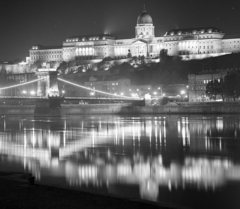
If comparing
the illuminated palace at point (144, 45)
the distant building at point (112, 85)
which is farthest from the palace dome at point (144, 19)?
the distant building at point (112, 85)

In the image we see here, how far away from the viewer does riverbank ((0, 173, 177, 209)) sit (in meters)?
10.5

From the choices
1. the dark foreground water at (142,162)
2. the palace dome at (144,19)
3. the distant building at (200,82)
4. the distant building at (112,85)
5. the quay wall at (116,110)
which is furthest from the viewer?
the palace dome at (144,19)

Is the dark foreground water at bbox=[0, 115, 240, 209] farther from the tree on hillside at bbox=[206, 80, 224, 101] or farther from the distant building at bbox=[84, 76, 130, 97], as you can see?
the distant building at bbox=[84, 76, 130, 97]

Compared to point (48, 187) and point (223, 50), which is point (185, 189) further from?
point (223, 50)

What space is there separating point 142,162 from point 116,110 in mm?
34413

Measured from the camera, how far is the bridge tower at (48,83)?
52.1 meters

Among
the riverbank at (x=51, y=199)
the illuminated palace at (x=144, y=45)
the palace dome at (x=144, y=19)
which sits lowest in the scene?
the riverbank at (x=51, y=199)

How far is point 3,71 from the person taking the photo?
108875 millimetres

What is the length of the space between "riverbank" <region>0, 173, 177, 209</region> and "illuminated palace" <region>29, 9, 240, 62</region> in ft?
252

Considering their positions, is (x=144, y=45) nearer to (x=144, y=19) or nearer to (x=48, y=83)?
(x=144, y=19)


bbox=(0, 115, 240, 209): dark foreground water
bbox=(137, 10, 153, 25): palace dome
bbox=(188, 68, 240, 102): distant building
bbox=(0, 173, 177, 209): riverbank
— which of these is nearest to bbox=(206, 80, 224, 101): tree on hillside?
bbox=(188, 68, 240, 102): distant building

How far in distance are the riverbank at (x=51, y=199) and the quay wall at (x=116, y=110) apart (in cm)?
3394

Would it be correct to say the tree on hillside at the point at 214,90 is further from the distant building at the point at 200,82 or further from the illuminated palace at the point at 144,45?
the illuminated palace at the point at 144,45

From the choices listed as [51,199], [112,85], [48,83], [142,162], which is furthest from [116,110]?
[51,199]
